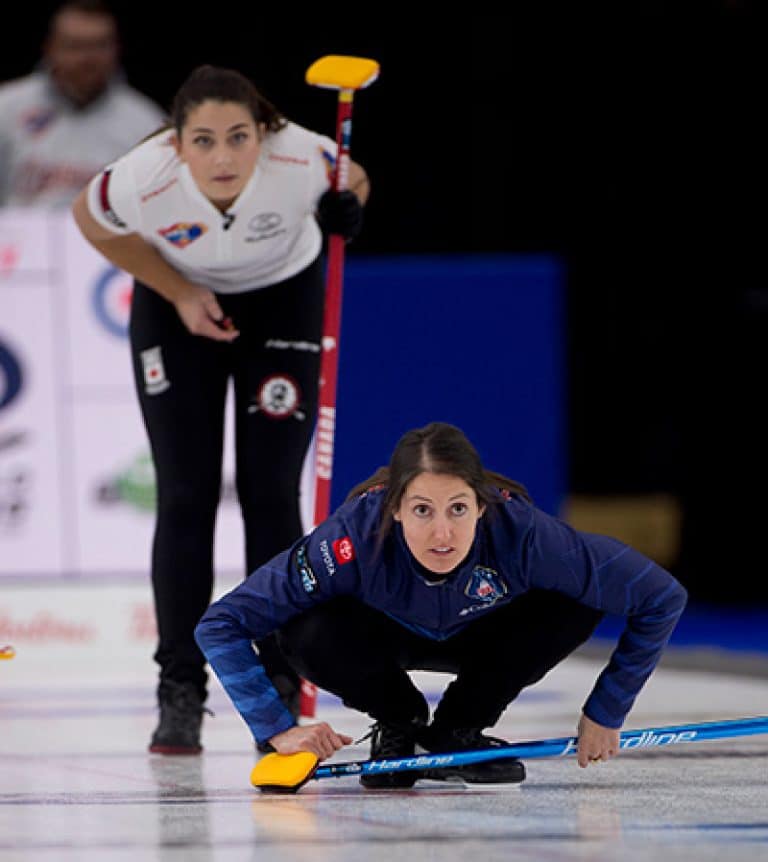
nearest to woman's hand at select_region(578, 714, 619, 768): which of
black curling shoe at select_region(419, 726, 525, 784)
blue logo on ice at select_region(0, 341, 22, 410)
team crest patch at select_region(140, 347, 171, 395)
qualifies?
black curling shoe at select_region(419, 726, 525, 784)

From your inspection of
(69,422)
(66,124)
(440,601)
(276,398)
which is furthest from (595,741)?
(66,124)

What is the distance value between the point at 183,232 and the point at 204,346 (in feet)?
0.77

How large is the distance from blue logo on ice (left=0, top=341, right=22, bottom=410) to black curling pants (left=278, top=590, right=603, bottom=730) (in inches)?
113

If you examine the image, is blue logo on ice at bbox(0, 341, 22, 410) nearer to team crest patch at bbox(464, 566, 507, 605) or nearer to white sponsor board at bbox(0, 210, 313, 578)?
white sponsor board at bbox(0, 210, 313, 578)

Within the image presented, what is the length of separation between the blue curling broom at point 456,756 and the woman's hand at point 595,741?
2 centimetres

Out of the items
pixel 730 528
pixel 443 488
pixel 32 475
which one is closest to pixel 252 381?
pixel 443 488

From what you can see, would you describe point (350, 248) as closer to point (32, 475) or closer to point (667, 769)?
point (32, 475)

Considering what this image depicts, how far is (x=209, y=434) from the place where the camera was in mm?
4004

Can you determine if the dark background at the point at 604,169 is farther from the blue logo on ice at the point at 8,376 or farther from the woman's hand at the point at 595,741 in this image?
the woman's hand at the point at 595,741

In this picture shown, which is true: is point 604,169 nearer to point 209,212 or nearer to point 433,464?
point 209,212

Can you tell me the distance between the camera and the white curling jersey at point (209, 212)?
397 centimetres

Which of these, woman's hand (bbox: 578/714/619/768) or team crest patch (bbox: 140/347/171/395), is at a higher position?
team crest patch (bbox: 140/347/171/395)

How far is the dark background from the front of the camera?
26.1 ft

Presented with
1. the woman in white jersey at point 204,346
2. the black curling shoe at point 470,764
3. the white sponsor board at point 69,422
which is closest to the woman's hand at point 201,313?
the woman in white jersey at point 204,346
